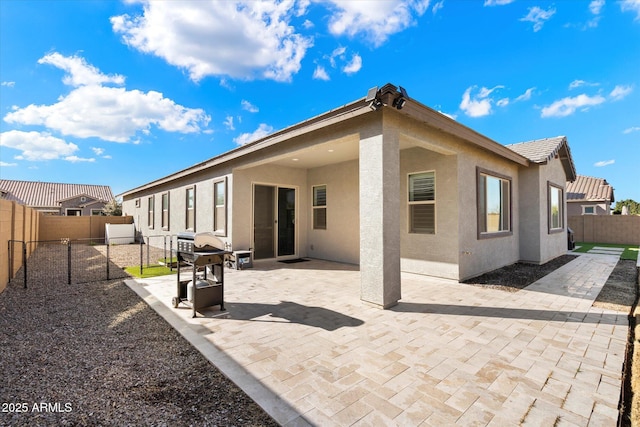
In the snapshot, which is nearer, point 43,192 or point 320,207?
point 320,207

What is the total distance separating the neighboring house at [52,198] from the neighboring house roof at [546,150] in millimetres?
36983

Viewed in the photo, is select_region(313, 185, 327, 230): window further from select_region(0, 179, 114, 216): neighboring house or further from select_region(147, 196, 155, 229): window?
select_region(0, 179, 114, 216): neighboring house

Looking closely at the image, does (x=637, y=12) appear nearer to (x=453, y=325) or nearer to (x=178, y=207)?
(x=453, y=325)

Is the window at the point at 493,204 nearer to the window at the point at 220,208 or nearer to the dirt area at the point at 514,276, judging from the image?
the dirt area at the point at 514,276

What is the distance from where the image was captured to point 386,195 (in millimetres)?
4375

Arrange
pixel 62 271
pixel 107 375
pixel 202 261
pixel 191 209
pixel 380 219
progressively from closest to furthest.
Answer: pixel 107 375, pixel 202 261, pixel 380 219, pixel 62 271, pixel 191 209

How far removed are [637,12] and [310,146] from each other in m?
10.5

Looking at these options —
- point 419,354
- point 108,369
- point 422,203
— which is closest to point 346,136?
point 422,203

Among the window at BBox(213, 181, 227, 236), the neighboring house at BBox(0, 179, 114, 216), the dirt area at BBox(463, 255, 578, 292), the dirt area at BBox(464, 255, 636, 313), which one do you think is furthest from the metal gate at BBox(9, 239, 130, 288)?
the neighboring house at BBox(0, 179, 114, 216)

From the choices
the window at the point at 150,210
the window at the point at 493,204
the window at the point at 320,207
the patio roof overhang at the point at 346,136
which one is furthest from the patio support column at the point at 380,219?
the window at the point at 150,210

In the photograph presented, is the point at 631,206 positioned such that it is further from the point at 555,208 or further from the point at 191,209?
the point at 191,209

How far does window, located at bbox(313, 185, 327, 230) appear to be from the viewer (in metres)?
9.28

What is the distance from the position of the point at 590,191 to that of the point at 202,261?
29076 mm

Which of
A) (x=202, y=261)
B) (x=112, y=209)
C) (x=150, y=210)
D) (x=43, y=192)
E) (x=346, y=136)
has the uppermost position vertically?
(x=43, y=192)
